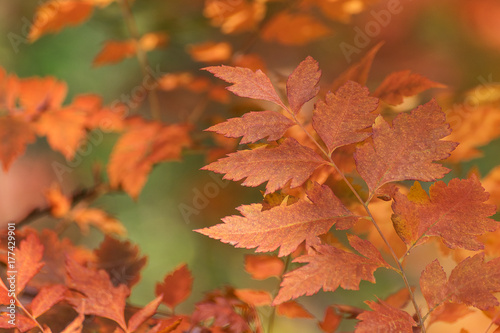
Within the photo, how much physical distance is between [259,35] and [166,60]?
1.00 feet

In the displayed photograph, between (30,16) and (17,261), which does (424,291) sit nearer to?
(17,261)

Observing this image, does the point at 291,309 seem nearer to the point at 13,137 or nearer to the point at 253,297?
the point at 253,297

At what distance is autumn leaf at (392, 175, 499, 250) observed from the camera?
206 mm

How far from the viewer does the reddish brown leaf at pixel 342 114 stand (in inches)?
8.6

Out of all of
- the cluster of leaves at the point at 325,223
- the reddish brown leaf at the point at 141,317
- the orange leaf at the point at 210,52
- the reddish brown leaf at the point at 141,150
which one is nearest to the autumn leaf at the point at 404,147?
the cluster of leaves at the point at 325,223

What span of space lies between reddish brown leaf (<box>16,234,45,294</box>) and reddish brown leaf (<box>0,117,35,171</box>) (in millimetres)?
233

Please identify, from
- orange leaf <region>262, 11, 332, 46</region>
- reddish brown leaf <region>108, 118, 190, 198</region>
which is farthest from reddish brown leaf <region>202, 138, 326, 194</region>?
orange leaf <region>262, 11, 332, 46</region>

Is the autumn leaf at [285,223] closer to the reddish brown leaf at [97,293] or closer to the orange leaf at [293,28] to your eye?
the reddish brown leaf at [97,293]

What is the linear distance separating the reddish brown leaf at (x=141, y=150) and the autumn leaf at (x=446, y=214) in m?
0.39

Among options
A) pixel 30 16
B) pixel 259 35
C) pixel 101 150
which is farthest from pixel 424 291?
pixel 30 16

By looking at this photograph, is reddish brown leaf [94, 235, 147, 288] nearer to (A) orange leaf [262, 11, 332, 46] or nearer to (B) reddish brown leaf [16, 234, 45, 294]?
(B) reddish brown leaf [16, 234, 45, 294]

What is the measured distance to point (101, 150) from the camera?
893mm

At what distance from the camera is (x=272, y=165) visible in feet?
0.71

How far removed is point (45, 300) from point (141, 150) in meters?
0.36
